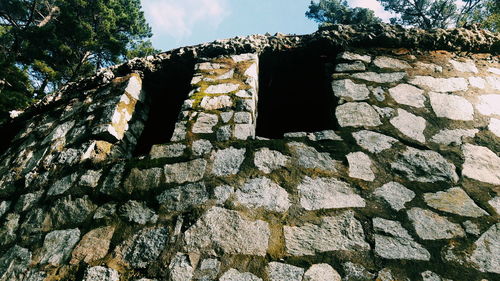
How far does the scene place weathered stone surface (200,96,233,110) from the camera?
2.29m

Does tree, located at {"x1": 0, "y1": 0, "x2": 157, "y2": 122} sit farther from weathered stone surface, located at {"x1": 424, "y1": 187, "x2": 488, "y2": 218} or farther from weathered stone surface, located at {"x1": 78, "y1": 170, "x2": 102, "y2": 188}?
weathered stone surface, located at {"x1": 424, "y1": 187, "x2": 488, "y2": 218}

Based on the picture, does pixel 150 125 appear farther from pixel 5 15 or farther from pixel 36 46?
pixel 5 15

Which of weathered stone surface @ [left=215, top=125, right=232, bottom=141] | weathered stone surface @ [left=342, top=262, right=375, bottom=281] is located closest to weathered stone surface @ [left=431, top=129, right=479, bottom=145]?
weathered stone surface @ [left=342, top=262, right=375, bottom=281]

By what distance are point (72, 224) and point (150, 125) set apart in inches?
50.5

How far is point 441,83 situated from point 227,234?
6.18ft

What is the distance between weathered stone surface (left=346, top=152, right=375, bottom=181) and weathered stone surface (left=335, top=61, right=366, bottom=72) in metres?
0.85

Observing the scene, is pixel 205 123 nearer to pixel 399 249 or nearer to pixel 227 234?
pixel 227 234

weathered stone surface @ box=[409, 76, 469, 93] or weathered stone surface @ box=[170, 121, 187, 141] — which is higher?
weathered stone surface @ box=[409, 76, 469, 93]

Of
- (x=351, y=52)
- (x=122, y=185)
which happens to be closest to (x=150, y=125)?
(x=122, y=185)

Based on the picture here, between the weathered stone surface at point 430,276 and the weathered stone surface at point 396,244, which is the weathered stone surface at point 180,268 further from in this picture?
the weathered stone surface at point 430,276

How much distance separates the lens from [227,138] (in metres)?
2.04

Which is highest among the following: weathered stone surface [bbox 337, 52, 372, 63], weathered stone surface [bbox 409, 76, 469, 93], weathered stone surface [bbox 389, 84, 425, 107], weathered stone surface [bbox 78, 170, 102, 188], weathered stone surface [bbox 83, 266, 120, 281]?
weathered stone surface [bbox 337, 52, 372, 63]

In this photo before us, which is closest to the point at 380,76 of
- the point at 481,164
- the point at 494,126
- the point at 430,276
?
the point at 494,126

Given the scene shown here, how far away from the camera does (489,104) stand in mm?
2217
